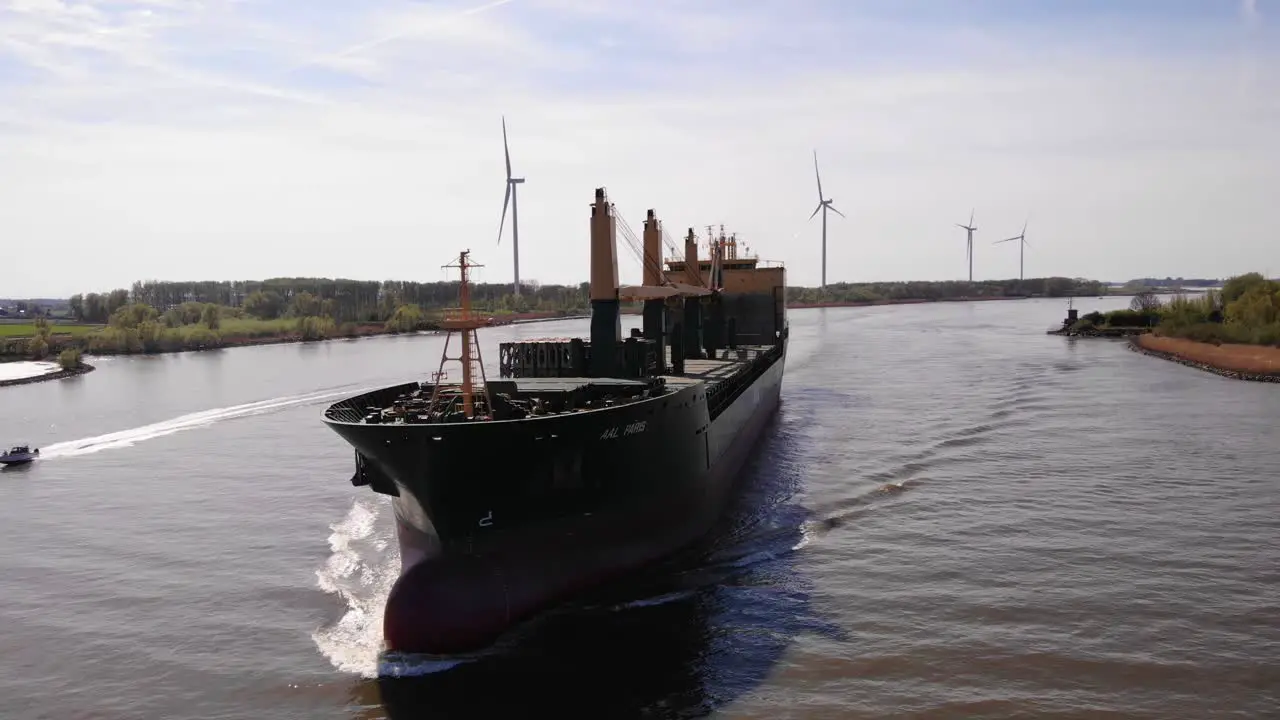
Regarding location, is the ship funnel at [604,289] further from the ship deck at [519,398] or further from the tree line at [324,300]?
the tree line at [324,300]

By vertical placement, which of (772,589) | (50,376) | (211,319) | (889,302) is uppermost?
(889,302)

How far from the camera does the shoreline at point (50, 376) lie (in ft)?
141

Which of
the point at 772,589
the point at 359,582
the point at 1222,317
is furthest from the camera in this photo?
the point at 1222,317

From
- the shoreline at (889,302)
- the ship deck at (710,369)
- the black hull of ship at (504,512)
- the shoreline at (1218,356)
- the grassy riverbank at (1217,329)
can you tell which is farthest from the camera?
the shoreline at (889,302)

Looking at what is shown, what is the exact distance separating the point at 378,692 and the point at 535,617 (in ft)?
6.88

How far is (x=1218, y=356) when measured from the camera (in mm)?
40031

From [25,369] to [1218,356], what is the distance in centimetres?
6098

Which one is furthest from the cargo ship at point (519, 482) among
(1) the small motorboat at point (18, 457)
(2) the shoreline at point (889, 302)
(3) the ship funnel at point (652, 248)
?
(2) the shoreline at point (889, 302)

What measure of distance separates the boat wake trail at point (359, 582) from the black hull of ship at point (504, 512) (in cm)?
50

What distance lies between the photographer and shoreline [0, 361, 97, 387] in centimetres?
4312

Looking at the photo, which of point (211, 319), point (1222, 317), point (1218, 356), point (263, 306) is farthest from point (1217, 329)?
point (263, 306)

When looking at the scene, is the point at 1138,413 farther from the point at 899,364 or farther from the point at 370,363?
the point at 370,363

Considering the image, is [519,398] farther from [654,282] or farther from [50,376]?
[50,376]

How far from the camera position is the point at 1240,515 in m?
15.2
